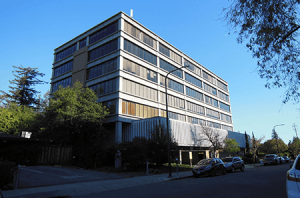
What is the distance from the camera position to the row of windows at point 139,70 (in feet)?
109

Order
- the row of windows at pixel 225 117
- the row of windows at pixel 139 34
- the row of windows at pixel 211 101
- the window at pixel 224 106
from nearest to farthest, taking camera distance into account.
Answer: the row of windows at pixel 139 34 → the row of windows at pixel 211 101 → the row of windows at pixel 225 117 → the window at pixel 224 106

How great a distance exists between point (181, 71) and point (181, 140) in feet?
64.3

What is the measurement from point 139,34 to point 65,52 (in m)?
17.4

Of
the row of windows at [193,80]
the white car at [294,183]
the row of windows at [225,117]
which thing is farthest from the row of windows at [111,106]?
the row of windows at [225,117]

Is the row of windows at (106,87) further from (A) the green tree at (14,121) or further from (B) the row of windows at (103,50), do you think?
(A) the green tree at (14,121)

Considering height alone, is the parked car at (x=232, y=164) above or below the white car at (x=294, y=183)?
below

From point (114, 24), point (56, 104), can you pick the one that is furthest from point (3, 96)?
point (114, 24)

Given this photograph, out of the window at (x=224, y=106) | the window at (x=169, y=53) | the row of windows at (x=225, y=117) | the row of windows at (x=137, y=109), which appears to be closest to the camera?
the row of windows at (x=137, y=109)

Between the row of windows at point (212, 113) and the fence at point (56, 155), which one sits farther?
the row of windows at point (212, 113)

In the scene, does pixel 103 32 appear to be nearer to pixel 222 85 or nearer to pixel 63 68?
pixel 63 68

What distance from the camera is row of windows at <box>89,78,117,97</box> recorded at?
106 feet

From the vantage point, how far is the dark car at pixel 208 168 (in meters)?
17.6

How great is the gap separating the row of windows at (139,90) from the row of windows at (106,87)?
1591 millimetres

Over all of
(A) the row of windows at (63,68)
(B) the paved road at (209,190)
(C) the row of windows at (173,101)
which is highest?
(A) the row of windows at (63,68)
